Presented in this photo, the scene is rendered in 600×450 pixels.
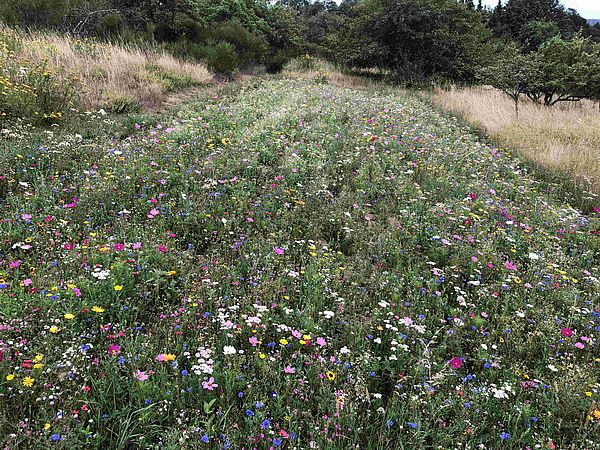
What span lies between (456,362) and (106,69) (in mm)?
10720

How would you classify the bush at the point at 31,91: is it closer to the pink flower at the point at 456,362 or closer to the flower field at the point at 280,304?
the flower field at the point at 280,304

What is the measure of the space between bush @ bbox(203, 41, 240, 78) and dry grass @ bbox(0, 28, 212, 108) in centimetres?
317

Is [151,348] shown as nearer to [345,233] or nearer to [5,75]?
[345,233]

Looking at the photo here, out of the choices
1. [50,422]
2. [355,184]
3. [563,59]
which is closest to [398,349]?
[50,422]

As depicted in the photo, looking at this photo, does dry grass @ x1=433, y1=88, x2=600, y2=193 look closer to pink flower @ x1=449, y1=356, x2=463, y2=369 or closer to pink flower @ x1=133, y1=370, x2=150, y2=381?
pink flower @ x1=449, y1=356, x2=463, y2=369

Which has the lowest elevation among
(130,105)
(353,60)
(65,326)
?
(65,326)

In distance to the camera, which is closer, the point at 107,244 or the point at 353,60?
the point at 107,244

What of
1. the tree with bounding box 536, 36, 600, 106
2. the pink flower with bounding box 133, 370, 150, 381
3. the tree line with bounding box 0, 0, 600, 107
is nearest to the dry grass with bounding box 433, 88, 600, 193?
the tree line with bounding box 0, 0, 600, 107

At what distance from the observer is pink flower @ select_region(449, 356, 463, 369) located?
278cm

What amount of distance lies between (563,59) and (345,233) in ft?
57.3

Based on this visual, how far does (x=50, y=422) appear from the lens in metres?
2.04

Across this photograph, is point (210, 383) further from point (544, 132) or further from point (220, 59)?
point (220, 59)

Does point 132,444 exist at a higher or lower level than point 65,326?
lower

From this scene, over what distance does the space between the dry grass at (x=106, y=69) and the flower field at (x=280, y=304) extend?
3.45m
